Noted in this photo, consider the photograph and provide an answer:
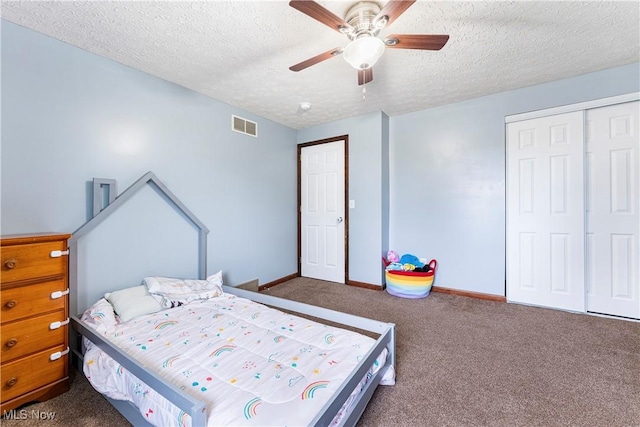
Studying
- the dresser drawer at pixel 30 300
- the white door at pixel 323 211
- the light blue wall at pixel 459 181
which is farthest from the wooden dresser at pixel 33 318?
the light blue wall at pixel 459 181

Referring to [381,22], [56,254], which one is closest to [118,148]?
[56,254]

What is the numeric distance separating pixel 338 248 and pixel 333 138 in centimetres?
165

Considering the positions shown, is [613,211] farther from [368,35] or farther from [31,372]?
[31,372]

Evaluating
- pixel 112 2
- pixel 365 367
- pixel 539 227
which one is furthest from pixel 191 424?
pixel 539 227

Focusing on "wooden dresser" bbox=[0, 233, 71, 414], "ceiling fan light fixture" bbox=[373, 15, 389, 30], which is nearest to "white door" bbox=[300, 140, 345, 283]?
"ceiling fan light fixture" bbox=[373, 15, 389, 30]

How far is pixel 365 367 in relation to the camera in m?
1.26

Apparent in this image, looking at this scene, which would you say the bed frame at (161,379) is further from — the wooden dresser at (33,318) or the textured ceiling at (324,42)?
the textured ceiling at (324,42)

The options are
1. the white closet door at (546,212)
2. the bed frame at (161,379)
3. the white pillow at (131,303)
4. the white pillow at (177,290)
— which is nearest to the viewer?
the bed frame at (161,379)

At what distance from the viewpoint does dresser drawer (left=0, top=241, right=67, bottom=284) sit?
1371mm

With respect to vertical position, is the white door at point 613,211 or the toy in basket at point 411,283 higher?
the white door at point 613,211

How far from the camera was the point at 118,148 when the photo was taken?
2.16 metres

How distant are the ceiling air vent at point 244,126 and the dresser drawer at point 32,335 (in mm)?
2364

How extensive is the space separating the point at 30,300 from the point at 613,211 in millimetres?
4662

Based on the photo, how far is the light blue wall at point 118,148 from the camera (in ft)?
5.62
